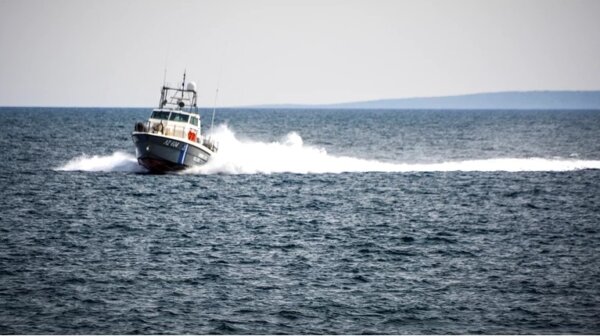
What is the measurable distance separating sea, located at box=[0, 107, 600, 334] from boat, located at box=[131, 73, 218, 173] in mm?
1466

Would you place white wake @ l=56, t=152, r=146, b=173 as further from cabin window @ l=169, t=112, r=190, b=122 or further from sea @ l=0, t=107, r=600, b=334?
cabin window @ l=169, t=112, r=190, b=122

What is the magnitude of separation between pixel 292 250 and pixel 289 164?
30.2 metres

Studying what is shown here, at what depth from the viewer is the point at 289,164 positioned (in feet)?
204

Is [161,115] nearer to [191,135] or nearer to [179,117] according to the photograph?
[179,117]

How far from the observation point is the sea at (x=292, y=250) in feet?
77.0

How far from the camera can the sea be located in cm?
2348

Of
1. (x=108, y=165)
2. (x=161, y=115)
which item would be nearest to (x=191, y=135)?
(x=161, y=115)

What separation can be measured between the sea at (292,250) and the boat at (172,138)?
4.81ft

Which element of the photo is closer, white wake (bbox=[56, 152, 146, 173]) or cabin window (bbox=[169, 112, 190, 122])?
cabin window (bbox=[169, 112, 190, 122])

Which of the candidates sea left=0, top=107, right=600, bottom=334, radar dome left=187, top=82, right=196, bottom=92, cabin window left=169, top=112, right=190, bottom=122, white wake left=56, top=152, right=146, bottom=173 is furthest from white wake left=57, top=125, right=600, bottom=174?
cabin window left=169, top=112, right=190, bottom=122

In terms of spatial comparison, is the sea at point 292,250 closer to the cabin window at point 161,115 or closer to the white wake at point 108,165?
the white wake at point 108,165

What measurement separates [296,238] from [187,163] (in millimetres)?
19291

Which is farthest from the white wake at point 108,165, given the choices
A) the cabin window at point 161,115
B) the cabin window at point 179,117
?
the cabin window at point 179,117

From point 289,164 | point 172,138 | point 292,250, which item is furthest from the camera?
point 289,164
